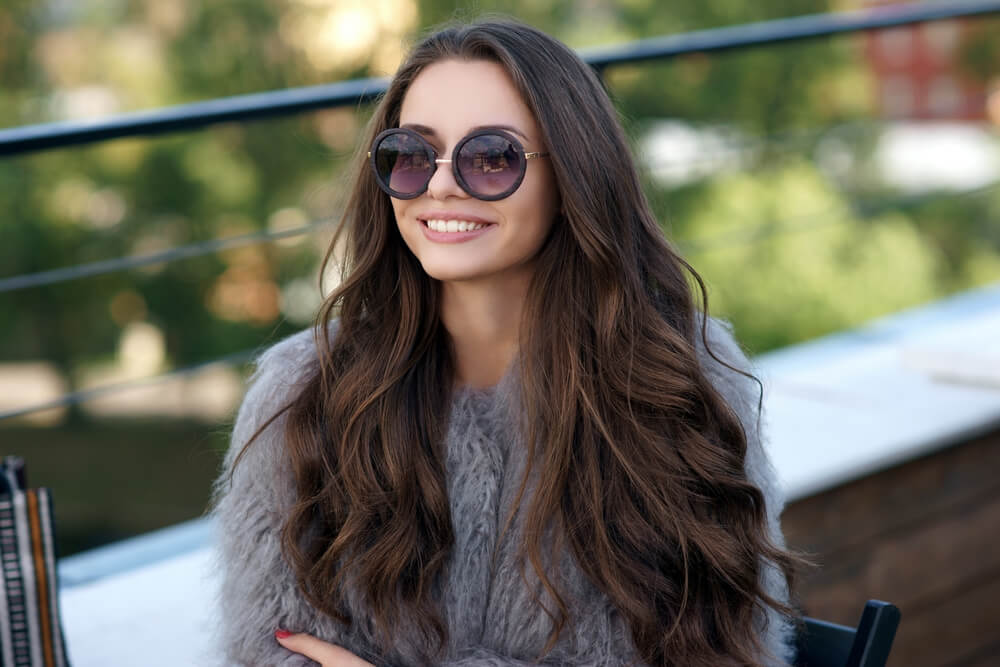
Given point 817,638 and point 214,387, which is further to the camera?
point 214,387

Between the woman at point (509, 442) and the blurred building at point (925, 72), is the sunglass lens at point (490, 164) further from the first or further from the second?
the blurred building at point (925, 72)

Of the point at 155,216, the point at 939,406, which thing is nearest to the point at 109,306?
the point at 155,216

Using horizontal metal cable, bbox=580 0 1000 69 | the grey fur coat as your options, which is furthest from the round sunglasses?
horizontal metal cable, bbox=580 0 1000 69

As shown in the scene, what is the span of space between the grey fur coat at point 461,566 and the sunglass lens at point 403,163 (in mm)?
299

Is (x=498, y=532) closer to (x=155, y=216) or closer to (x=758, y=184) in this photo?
(x=155, y=216)

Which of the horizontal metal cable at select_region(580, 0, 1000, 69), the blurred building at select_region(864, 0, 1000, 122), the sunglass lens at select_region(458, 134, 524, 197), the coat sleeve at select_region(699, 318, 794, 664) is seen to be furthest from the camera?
the blurred building at select_region(864, 0, 1000, 122)

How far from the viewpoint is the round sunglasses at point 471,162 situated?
1507 millimetres

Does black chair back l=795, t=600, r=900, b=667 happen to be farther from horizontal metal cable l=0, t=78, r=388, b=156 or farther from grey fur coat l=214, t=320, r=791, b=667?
horizontal metal cable l=0, t=78, r=388, b=156

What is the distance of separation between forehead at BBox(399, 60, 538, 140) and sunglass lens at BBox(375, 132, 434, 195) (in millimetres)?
36

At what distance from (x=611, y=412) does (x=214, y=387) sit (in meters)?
Result: 16.0

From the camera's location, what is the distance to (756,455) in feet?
5.55

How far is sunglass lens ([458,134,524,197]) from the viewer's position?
1506 millimetres

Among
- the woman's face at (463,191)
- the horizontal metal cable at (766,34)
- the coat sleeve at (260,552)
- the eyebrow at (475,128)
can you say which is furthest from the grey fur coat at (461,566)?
the horizontal metal cable at (766,34)

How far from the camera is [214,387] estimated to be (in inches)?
673
